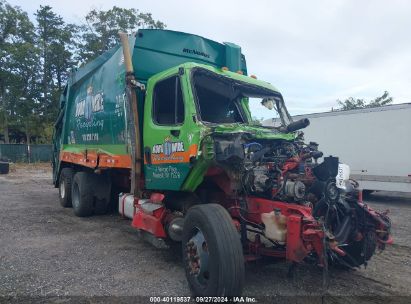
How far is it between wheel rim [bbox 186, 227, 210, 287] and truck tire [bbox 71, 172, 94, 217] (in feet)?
15.7

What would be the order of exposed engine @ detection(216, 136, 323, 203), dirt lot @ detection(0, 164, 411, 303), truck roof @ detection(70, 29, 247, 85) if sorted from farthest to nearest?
truck roof @ detection(70, 29, 247, 85)
dirt lot @ detection(0, 164, 411, 303)
exposed engine @ detection(216, 136, 323, 203)

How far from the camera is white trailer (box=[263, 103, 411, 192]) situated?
1189 cm

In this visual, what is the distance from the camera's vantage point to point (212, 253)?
3785 millimetres

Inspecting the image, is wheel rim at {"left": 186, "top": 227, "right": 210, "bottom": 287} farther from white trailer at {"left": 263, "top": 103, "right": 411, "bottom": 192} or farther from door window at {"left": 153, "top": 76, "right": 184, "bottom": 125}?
white trailer at {"left": 263, "top": 103, "right": 411, "bottom": 192}

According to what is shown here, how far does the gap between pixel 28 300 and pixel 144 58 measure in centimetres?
394

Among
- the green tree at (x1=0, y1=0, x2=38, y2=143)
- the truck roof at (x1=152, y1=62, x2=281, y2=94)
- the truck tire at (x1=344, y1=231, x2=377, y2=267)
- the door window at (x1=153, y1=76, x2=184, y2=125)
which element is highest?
the green tree at (x1=0, y1=0, x2=38, y2=143)

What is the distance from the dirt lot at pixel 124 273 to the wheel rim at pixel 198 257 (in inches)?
17.5

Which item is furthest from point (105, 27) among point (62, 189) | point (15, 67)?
point (62, 189)

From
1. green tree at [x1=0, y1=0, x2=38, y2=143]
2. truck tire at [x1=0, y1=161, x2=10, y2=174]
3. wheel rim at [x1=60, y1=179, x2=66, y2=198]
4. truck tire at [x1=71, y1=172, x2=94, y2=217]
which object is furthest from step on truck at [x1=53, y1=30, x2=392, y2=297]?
green tree at [x1=0, y1=0, x2=38, y2=143]

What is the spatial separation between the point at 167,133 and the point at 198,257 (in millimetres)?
1758

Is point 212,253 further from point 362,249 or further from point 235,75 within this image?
point 235,75

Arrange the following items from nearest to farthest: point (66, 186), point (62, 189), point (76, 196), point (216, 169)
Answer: point (216, 169) < point (76, 196) < point (66, 186) < point (62, 189)

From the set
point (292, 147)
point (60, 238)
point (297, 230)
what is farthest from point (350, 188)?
point (60, 238)

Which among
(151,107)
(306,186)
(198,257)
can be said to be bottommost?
(198,257)
